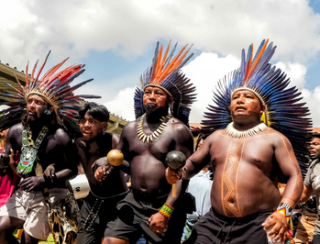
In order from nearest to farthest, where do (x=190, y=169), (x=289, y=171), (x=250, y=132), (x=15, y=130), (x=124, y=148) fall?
(x=289, y=171)
(x=250, y=132)
(x=190, y=169)
(x=124, y=148)
(x=15, y=130)

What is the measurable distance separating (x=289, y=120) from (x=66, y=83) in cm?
264

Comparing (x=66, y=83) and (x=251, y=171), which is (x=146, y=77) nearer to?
(x=66, y=83)

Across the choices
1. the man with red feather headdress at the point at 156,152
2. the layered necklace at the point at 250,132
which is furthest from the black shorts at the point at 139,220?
the layered necklace at the point at 250,132

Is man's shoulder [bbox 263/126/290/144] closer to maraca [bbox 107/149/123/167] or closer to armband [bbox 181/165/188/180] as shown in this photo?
armband [bbox 181/165/188/180]

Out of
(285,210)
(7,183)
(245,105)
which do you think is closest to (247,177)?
(285,210)

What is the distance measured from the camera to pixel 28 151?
381 centimetres

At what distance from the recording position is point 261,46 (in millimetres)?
3062

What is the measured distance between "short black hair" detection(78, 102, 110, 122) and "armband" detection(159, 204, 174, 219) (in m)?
1.42

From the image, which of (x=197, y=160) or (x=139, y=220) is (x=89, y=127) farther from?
(x=197, y=160)

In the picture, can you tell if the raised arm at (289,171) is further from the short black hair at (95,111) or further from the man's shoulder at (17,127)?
the man's shoulder at (17,127)

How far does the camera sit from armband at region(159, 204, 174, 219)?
287 cm

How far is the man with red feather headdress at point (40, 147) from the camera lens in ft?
11.9

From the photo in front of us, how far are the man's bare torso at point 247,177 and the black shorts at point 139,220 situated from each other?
0.53m

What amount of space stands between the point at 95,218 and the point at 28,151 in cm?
108
